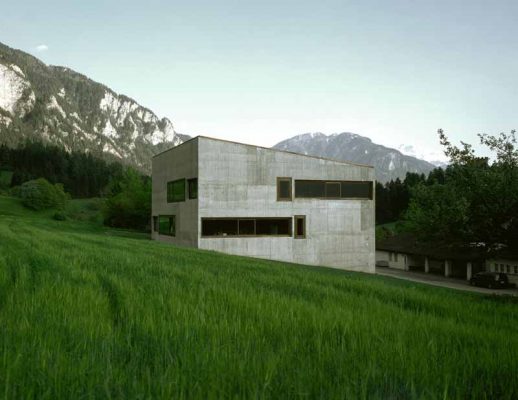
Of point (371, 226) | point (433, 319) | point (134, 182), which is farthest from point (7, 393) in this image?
point (134, 182)

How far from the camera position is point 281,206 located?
38.6 metres

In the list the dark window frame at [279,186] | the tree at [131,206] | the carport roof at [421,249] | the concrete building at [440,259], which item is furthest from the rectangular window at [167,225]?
the concrete building at [440,259]

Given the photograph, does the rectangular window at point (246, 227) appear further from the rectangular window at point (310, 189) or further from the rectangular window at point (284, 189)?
the rectangular window at point (310, 189)

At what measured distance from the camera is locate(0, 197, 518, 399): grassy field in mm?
2602

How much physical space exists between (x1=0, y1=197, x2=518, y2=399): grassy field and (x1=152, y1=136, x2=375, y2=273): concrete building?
1190 inches

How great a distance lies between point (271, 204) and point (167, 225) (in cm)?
1237

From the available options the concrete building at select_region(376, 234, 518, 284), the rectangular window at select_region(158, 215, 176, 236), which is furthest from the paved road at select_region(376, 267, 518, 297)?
the rectangular window at select_region(158, 215, 176, 236)

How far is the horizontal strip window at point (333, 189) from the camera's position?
1554 inches

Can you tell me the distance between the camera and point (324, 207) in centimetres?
4012

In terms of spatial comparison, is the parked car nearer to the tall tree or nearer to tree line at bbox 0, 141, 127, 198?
the tall tree

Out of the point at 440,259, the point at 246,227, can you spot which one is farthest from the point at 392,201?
the point at 246,227

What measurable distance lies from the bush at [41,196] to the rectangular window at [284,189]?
242 ft

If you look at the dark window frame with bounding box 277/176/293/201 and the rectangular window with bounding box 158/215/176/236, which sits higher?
the dark window frame with bounding box 277/176/293/201

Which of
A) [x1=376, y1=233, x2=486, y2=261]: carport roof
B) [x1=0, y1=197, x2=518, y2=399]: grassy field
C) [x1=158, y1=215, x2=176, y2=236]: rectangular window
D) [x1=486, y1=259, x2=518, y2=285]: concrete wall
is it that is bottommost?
[x1=486, y1=259, x2=518, y2=285]: concrete wall
